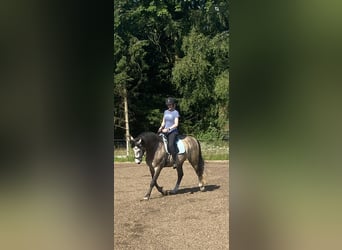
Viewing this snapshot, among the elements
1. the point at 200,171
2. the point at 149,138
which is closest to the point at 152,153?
the point at 149,138

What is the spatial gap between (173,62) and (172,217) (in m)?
14.5

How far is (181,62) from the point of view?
18.8 metres

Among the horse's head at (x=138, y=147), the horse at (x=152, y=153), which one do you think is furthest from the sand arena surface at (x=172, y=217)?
the horse's head at (x=138, y=147)

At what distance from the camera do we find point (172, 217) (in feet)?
20.9

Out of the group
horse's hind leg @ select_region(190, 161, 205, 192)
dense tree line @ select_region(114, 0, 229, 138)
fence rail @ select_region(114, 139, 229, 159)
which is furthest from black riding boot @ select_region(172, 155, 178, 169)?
dense tree line @ select_region(114, 0, 229, 138)

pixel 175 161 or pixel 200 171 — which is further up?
pixel 175 161

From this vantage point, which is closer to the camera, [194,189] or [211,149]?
[194,189]

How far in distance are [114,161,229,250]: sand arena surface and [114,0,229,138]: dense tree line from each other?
8.43 m

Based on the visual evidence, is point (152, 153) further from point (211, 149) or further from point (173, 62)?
point (173, 62)

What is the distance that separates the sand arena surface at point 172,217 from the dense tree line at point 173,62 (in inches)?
332
